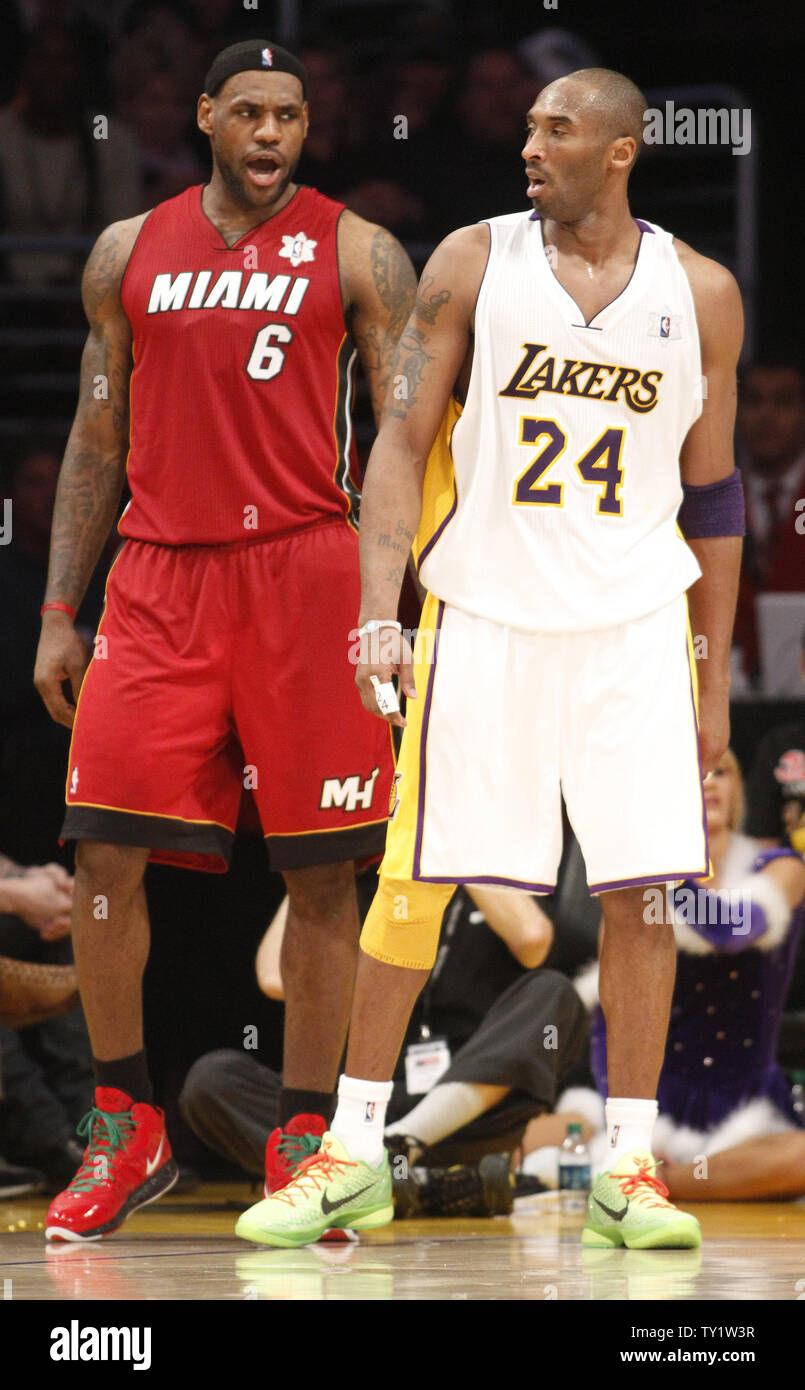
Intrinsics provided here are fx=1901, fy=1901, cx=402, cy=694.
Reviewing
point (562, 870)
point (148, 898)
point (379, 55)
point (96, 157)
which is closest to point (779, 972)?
point (562, 870)

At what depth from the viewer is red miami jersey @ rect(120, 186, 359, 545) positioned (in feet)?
10.7

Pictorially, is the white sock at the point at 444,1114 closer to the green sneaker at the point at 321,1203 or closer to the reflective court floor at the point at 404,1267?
the reflective court floor at the point at 404,1267

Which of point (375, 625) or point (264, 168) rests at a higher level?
point (264, 168)

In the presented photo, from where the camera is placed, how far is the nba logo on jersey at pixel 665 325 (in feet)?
9.92

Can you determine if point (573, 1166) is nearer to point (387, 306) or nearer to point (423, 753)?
point (423, 753)

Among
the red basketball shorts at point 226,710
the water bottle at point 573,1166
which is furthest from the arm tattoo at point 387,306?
the water bottle at point 573,1166

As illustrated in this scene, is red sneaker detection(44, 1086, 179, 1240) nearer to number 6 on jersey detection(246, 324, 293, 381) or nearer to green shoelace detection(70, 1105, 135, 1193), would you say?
green shoelace detection(70, 1105, 135, 1193)

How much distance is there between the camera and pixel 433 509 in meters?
3.12

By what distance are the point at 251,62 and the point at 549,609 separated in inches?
45.4

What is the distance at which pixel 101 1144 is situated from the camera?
3193 mm

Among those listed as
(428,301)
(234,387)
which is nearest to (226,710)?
(234,387)

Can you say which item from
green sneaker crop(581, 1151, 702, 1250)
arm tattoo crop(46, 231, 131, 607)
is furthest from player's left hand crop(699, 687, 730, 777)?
arm tattoo crop(46, 231, 131, 607)
